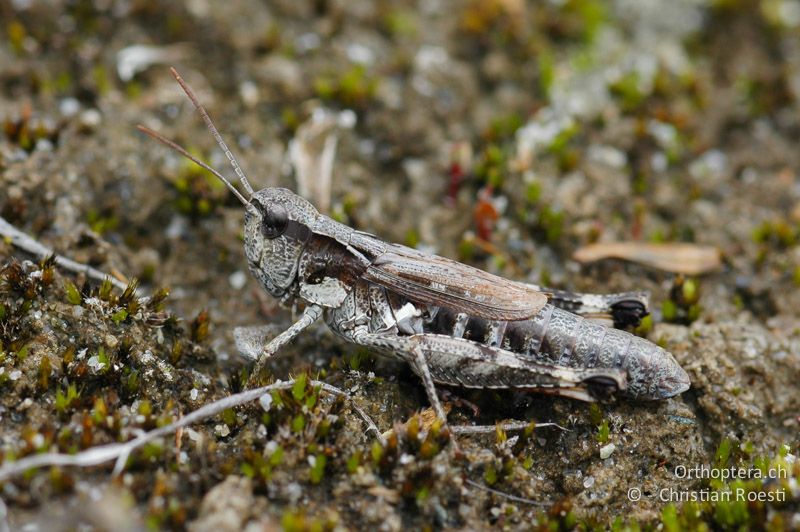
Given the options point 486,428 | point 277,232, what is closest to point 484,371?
point 486,428

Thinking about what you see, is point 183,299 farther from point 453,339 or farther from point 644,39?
point 644,39

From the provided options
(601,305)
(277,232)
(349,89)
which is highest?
(349,89)

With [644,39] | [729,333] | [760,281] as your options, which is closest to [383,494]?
[729,333]

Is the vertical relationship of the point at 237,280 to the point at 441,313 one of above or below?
below

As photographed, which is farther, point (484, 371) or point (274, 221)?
point (274, 221)

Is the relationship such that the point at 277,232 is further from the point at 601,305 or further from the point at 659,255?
the point at 659,255

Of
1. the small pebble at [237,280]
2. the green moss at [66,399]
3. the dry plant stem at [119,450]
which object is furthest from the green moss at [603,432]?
the green moss at [66,399]

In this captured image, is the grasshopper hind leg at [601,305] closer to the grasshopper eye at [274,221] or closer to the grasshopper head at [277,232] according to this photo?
the grasshopper head at [277,232]

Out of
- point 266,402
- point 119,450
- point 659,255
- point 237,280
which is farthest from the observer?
point 659,255
